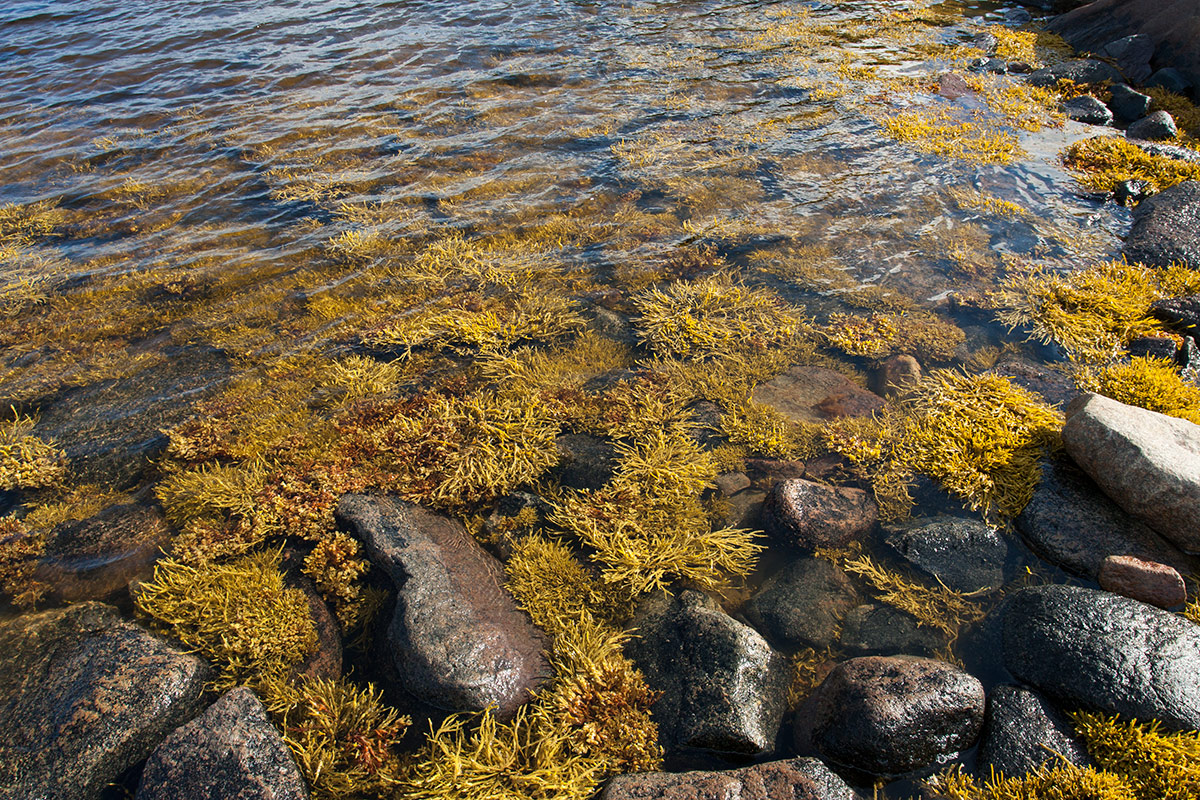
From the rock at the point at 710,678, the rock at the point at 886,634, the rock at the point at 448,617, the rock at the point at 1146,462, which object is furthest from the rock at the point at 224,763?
the rock at the point at 1146,462

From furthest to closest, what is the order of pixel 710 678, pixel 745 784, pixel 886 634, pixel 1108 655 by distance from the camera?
pixel 886 634, pixel 710 678, pixel 1108 655, pixel 745 784

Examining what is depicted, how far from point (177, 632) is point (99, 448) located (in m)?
2.68

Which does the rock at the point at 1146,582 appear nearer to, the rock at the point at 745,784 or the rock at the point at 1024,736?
the rock at the point at 1024,736

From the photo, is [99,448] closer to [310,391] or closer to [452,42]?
[310,391]

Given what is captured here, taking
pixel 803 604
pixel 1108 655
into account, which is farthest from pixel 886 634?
pixel 1108 655

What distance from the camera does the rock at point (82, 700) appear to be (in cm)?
376

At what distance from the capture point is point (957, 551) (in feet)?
16.2

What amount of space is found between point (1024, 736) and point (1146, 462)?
2.39 meters

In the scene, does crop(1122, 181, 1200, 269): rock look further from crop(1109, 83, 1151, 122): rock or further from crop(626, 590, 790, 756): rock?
crop(626, 590, 790, 756): rock

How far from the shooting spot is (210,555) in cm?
504

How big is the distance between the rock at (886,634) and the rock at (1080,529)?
1.29m

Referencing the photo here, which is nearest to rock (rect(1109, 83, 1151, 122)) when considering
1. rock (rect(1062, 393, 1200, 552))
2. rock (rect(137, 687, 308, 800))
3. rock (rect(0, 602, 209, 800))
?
rock (rect(1062, 393, 1200, 552))

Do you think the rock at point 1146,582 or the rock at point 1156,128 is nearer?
the rock at point 1146,582

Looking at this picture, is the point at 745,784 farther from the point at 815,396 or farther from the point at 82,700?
the point at 82,700
